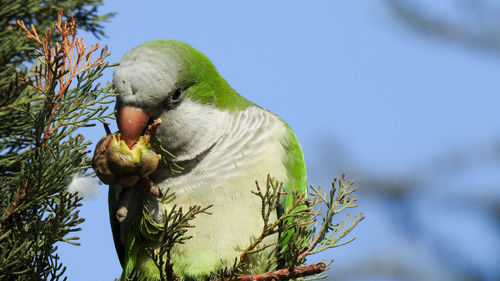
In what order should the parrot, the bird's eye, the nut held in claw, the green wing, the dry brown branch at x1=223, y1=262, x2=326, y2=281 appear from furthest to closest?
the green wing
the bird's eye
the parrot
the nut held in claw
the dry brown branch at x1=223, y1=262, x2=326, y2=281

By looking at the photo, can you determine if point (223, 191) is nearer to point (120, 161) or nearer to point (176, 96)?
point (176, 96)

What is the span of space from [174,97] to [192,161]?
340 millimetres

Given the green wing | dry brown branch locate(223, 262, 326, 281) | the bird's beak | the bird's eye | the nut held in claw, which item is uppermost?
the bird's eye

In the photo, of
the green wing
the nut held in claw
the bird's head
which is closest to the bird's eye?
the bird's head

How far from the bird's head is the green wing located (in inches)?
13.6

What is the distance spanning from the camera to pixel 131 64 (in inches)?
118

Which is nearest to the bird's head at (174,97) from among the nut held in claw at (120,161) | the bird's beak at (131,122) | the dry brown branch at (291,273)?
the bird's beak at (131,122)

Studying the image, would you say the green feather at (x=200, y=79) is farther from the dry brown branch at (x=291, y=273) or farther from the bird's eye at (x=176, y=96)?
the dry brown branch at (x=291, y=273)

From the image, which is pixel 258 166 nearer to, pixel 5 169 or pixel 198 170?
pixel 198 170

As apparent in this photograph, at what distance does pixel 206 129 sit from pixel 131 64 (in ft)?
1.69

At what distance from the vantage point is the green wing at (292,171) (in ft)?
11.1

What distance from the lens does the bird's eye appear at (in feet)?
10.3

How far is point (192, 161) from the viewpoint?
3.24m

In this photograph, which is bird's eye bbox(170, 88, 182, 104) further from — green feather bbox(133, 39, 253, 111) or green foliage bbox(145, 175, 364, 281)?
green foliage bbox(145, 175, 364, 281)
